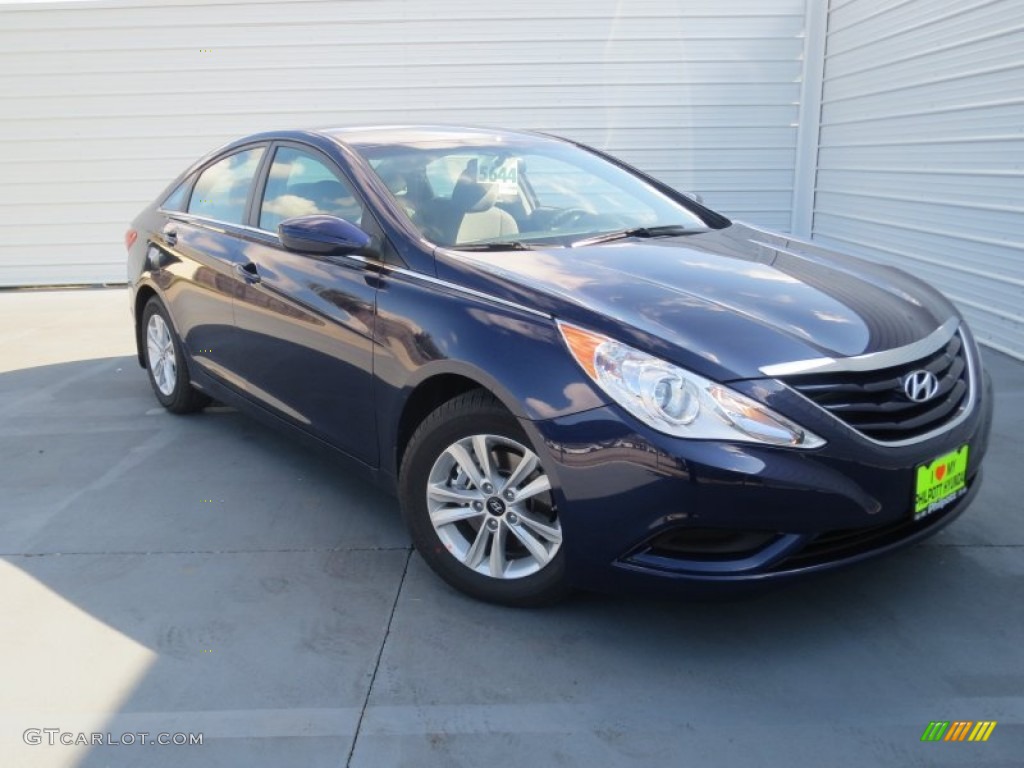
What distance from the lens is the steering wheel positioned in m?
3.63

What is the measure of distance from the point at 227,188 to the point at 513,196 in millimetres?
1642

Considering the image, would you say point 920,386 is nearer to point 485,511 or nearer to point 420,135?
point 485,511

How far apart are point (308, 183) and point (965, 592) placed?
292cm

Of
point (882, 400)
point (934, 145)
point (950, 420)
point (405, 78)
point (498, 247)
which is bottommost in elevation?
point (950, 420)

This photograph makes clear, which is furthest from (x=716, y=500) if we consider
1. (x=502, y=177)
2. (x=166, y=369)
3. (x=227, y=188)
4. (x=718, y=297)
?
(x=166, y=369)

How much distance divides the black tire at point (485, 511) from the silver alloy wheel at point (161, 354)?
2491 millimetres

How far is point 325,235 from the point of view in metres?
3.25

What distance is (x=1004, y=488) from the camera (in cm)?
386

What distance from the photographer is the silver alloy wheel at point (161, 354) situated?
5059 mm

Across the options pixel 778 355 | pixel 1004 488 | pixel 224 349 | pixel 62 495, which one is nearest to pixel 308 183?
pixel 224 349

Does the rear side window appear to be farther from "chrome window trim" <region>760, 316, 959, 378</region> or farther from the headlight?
"chrome window trim" <region>760, 316, 959, 378</region>

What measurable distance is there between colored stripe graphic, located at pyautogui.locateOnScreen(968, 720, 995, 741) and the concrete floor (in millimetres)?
18

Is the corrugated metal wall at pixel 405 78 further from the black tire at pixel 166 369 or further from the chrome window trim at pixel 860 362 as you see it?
the chrome window trim at pixel 860 362

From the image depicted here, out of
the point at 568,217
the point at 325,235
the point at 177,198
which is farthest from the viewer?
the point at 177,198
